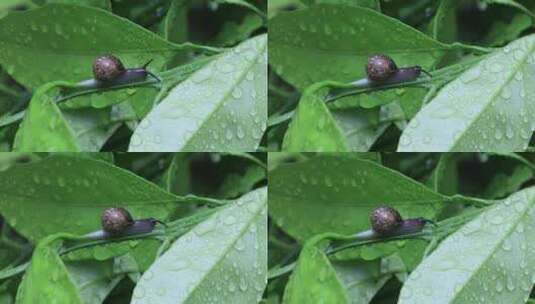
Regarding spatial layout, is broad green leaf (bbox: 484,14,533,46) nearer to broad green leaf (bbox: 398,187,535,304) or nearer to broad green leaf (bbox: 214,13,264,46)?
broad green leaf (bbox: 398,187,535,304)

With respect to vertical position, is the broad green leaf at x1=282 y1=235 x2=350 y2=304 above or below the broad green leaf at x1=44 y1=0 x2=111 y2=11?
below

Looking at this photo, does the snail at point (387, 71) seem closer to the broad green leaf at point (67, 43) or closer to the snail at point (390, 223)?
the snail at point (390, 223)

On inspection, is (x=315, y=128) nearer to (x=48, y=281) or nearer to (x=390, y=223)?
(x=390, y=223)

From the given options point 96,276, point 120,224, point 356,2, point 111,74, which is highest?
point 356,2

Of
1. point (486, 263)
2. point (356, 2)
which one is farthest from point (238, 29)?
point (486, 263)

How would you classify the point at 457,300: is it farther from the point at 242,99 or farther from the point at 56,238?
the point at 56,238

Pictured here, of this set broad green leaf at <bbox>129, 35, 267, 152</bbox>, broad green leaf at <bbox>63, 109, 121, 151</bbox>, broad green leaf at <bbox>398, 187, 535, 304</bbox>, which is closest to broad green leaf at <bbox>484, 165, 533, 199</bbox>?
broad green leaf at <bbox>398, 187, 535, 304</bbox>

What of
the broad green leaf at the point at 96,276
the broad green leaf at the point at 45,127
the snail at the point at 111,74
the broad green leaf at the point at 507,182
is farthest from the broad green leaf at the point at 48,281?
the broad green leaf at the point at 507,182
